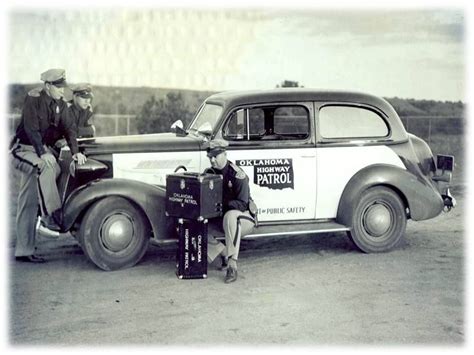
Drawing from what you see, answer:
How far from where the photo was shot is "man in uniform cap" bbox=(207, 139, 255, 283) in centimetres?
654

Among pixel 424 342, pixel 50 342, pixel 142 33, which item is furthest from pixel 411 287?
pixel 142 33

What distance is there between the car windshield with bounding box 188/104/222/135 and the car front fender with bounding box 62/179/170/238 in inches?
35.7

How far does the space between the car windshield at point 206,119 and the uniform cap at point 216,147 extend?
1.61 feet

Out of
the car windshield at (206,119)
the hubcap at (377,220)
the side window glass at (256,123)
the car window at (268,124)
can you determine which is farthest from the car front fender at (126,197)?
the hubcap at (377,220)

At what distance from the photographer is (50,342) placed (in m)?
4.95

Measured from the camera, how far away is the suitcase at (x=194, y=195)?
641 centimetres

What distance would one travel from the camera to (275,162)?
725 cm

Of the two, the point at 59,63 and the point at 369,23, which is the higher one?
the point at 369,23

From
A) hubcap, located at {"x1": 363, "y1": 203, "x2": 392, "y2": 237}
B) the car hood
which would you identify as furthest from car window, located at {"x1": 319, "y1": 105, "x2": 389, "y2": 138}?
the car hood

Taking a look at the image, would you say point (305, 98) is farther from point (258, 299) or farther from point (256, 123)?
point (258, 299)

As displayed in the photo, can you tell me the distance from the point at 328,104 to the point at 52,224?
3216mm

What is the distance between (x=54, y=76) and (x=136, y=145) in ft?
3.53

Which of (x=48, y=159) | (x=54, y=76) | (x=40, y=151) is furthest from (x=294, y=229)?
(x=54, y=76)

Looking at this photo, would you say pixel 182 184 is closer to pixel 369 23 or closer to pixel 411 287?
pixel 411 287
